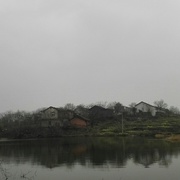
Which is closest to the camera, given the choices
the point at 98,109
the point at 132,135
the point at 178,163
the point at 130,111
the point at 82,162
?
A: the point at 178,163

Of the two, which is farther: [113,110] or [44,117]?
[113,110]

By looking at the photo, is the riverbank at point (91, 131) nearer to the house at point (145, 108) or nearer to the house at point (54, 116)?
the house at point (54, 116)

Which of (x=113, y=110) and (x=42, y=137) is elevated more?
(x=113, y=110)

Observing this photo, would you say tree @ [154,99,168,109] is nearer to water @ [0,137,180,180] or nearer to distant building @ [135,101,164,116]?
distant building @ [135,101,164,116]

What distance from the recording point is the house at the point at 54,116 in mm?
71188

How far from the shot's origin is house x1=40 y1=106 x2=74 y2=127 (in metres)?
71.2

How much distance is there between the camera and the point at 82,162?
27297 millimetres

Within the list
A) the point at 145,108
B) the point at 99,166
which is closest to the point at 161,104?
the point at 145,108

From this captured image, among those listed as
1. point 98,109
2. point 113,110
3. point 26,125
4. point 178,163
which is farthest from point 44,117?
point 178,163

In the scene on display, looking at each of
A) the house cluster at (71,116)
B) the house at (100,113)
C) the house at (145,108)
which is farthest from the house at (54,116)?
the house at (145,108)

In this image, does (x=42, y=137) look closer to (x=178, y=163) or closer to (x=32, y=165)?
(x=32, y=165)

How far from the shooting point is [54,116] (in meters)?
73.2

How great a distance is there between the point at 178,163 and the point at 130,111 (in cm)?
6036

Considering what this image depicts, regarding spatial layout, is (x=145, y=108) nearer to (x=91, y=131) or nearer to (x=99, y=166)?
(x=91, y=131)
